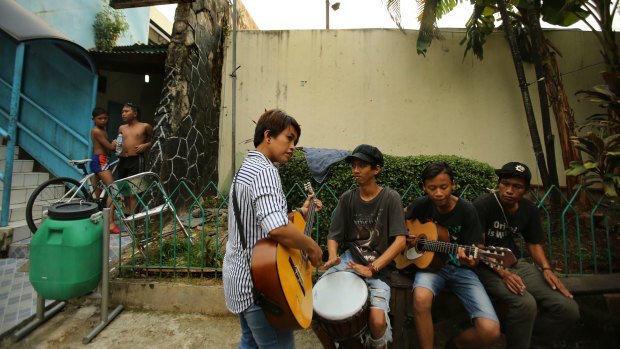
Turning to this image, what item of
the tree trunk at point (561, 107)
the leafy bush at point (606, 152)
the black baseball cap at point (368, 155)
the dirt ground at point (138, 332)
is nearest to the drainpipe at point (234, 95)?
the dirt ground at point (138, 332)

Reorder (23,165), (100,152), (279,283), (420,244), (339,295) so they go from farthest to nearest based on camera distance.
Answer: (23,165) < (100,152) < (420,244) < (339,295) < (279,283)

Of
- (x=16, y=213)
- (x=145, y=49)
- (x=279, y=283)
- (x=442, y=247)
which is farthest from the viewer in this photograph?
(x=145, y=49)

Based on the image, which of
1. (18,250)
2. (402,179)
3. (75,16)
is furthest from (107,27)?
(402,179)

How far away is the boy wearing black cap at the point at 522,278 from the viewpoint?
8.20 feet

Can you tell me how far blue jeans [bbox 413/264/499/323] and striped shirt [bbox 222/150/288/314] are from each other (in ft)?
5.01

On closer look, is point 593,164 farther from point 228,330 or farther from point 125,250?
point 125,250

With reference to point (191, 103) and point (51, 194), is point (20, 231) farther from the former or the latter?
point (191, 103)

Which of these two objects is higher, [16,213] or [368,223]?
[368,223]

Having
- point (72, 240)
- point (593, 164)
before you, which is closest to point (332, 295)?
point (72, 240)

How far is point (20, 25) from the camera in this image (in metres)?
4.94

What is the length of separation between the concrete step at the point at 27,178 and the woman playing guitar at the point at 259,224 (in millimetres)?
5679

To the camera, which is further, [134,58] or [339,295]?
[134,58]

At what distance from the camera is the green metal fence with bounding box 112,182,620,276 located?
3.40m

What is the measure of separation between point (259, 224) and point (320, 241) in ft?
8.89
